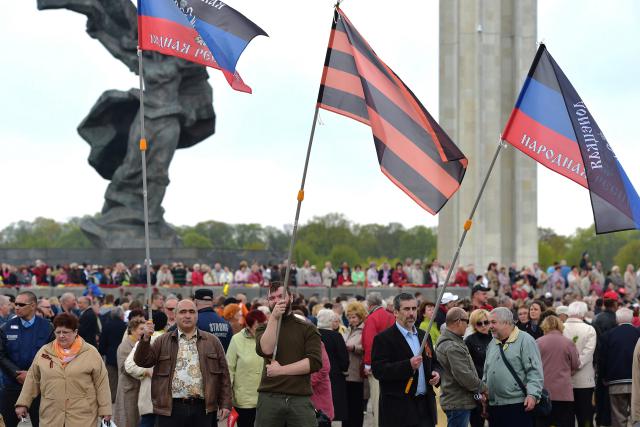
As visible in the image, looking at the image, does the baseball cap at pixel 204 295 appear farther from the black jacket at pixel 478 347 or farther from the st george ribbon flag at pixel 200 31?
the black jacket at pixel 478 347

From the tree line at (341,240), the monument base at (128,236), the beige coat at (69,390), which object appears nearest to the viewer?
the beige coat at (69,390)

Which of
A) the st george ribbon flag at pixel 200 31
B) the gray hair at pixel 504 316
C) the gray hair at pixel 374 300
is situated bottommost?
the gray hair at pixel 504 316

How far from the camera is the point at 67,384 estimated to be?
942 cm

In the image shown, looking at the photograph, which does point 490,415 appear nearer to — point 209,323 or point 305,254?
point 209,323

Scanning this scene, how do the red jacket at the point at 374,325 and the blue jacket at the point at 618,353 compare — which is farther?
the blue jacket at the point at 618,353

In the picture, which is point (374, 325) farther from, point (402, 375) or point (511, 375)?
point (402, 375)

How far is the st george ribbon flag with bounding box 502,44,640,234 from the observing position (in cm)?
948

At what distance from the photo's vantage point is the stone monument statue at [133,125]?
115 feet

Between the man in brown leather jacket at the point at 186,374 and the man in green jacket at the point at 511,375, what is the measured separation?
7.08 feet

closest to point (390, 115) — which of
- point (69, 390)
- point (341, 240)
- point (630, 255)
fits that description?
point (69, 390)

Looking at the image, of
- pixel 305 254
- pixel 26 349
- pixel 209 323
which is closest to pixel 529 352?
pixel 209 323

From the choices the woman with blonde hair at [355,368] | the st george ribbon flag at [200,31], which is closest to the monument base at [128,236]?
the woman with blonde hair at [355,368]

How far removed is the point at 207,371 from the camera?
366 inches

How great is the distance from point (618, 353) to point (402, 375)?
4433 millimetres
